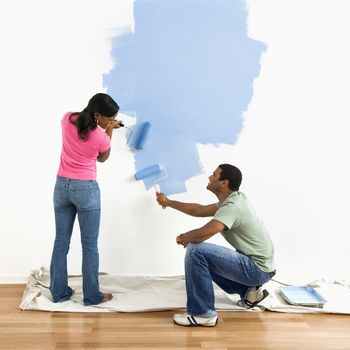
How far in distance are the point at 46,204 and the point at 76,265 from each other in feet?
1.31

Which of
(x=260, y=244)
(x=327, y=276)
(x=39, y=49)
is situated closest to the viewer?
(x=260, y=244)

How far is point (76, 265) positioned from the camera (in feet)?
9.75

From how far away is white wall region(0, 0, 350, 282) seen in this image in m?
2.82

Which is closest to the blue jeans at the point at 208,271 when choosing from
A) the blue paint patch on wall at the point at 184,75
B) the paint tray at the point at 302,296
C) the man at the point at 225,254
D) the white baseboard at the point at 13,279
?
the man at the point at 225,254

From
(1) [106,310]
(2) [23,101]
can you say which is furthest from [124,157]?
(1) [106,310]

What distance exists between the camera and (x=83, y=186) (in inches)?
99.7

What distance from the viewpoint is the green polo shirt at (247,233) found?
2430mm

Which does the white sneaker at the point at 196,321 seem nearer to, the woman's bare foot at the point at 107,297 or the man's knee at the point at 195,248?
the man's knee at the point at 195,248

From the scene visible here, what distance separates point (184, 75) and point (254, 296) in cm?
126

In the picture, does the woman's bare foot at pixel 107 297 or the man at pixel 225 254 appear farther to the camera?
the woman's bare foot at pixel 107 297

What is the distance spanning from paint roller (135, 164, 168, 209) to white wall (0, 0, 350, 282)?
0.06 m

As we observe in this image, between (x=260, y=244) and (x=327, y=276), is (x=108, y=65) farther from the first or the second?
(x=327, y=276)

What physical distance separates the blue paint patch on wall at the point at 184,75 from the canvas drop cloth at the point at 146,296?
57cm

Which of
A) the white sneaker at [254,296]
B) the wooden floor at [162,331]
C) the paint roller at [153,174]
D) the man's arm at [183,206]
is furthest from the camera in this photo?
the paint roller at [153,174]
